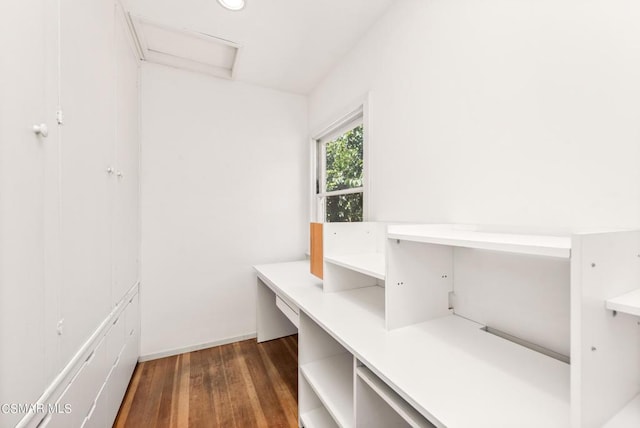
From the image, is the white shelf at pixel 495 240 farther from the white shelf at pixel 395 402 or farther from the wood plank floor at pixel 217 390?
the wood plank floor at pixel 217 390

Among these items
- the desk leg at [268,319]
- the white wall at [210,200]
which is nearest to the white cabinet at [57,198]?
the white wall at [210,200]

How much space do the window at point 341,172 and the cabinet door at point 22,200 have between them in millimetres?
1732

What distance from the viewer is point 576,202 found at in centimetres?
86

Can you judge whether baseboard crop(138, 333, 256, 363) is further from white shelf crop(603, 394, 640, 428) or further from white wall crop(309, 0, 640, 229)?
white shelf crop(603, 394, 640, 428)

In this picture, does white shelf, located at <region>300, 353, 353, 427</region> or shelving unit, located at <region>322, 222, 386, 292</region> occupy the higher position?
shelving unit, located at <region>322, 222, 386, 292</region>

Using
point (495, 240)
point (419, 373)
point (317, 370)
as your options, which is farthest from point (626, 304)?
point (317, 370)

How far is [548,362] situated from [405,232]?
0.61 meters

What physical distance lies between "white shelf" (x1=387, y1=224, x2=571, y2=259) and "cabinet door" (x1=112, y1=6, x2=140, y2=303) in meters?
1.62

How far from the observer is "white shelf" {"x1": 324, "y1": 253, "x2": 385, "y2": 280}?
3.92ft

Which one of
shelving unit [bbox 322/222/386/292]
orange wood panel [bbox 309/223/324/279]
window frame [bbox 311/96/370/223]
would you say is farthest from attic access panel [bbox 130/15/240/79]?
shelving unit [bbox 322/222/386/292]

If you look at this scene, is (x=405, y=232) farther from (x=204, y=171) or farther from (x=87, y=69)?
(x=204, y=171)

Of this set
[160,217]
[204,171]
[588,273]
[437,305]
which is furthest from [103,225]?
[588,273]

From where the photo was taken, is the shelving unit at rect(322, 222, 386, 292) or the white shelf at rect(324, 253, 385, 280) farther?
the shelving unit at rect(322, 222, 386, 292)

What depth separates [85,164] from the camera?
110 cm
